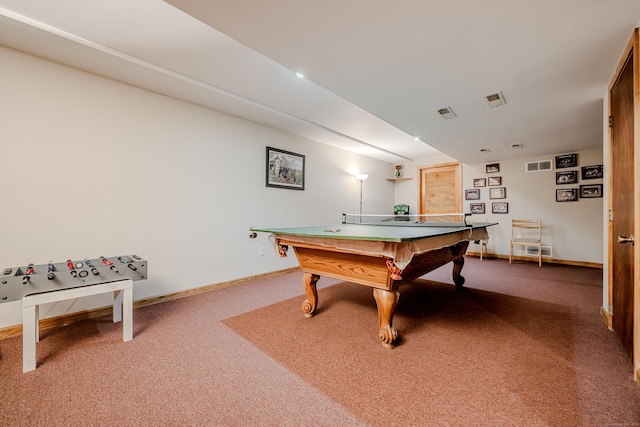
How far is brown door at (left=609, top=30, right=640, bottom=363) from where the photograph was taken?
5.25 ft

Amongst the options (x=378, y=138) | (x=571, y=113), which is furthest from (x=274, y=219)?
(x=571, y=113)

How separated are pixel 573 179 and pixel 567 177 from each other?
93 millimetres

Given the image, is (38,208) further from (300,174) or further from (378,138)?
(378,138)

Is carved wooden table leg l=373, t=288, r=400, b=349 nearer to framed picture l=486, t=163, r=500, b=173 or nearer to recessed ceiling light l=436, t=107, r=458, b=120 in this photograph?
recessed ceiling light l=436, t=107, r=458, b=120

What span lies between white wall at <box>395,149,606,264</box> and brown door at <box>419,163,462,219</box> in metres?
0.17

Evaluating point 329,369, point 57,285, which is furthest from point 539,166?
point 57,285

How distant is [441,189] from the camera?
623 centimetres

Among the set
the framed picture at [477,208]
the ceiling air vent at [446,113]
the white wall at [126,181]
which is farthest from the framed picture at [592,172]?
the white wall at [126,181]

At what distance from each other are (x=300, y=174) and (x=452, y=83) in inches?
107

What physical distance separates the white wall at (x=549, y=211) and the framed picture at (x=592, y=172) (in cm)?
8

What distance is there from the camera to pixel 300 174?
14.7 feet

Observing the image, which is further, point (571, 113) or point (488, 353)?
point (571, 113)

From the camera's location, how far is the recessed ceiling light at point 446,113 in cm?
283

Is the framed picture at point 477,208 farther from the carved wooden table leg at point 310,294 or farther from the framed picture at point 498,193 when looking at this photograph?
the carved wooden table leg at point 310,294
